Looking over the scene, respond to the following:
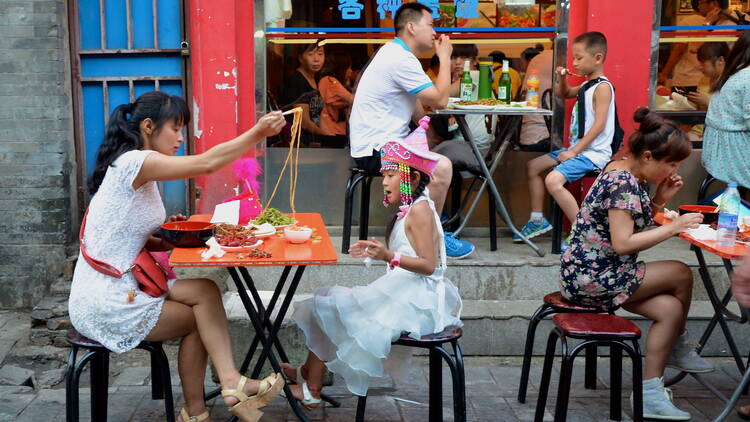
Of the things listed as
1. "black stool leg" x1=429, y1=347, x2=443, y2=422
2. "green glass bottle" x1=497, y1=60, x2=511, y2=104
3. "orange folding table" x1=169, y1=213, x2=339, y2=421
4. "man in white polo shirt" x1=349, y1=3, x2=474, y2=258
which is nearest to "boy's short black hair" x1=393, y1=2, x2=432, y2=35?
"man in white polo shirt" x1=349, y1=3, x2=474, y2=258

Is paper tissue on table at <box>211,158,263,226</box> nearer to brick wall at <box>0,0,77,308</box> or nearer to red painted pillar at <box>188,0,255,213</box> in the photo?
red painted pillar at <box>188,0,255,213</box>

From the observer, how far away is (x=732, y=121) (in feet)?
18.6

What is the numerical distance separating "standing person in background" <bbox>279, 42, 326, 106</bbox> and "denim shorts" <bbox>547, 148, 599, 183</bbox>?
2.04 metres

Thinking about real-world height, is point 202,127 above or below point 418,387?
above

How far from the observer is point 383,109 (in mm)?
5641

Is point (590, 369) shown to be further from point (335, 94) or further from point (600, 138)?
point (335, 94)

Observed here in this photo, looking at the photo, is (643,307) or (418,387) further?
(418,387)

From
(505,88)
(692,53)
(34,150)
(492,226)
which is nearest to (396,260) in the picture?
(492,226)

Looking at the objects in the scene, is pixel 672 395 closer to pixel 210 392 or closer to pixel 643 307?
pixel 643 307

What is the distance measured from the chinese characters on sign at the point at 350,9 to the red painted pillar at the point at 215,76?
0.72m

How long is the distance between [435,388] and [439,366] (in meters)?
0.12

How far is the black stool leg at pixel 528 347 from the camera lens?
4.37 m

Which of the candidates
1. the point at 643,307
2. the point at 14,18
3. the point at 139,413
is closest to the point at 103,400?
the point at 139,413

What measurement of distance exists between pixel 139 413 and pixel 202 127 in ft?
7.66
